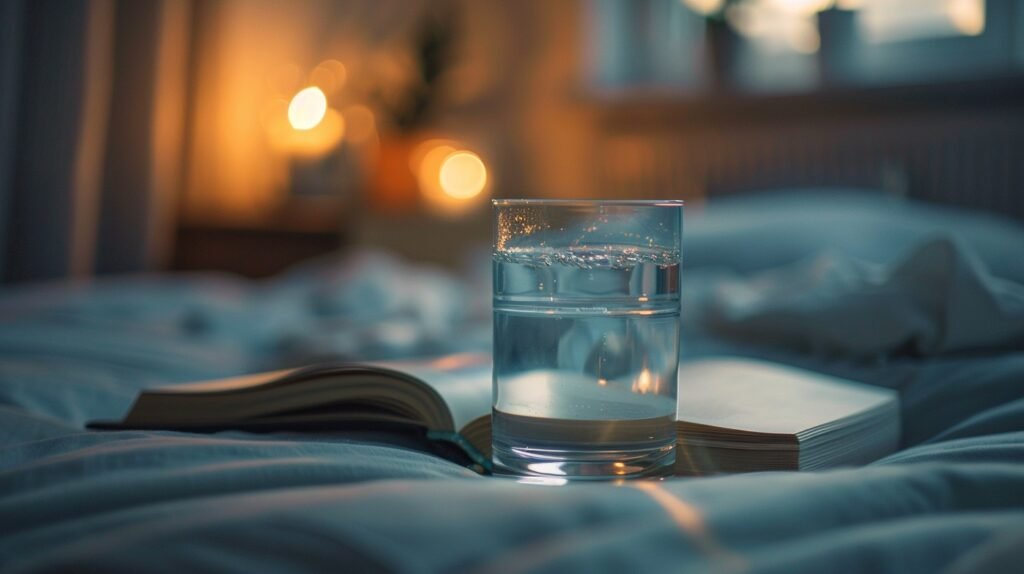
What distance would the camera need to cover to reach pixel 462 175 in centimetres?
304

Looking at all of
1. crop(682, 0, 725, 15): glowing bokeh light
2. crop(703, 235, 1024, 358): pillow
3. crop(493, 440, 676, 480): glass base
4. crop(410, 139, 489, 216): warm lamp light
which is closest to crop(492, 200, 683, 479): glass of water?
crop(493, 440, 676, 480): glass base

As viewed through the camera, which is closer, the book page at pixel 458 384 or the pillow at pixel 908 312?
the book page at pixel 458 384

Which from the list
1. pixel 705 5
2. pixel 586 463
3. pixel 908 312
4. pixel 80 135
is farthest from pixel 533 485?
pixel 80 135

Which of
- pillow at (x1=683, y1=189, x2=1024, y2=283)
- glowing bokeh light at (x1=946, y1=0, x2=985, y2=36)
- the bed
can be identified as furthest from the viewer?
glowing bokeh light at (x1=946, y1=0, x2=985, y2=36)

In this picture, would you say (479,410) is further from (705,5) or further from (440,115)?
(440,115)

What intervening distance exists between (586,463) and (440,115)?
274cm

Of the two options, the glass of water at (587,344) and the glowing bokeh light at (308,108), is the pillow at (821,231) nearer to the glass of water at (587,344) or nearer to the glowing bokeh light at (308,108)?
the glass of water at (587,344)

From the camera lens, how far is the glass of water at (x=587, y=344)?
537 mm

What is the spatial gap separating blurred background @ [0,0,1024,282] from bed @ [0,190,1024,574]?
120 cm

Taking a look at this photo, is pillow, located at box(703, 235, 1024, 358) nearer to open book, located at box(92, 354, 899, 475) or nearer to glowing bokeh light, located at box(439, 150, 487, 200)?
open book, located at box(92, 354, 899, 475)

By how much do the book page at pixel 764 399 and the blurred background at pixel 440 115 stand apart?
157 centimetres

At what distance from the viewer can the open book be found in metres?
0.57

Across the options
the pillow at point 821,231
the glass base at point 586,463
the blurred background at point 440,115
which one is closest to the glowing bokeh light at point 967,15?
the blurred background at point 440,115


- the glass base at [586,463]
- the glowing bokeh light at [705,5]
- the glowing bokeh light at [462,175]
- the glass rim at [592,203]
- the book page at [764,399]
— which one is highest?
the glowing bokeh light at [705,5]
